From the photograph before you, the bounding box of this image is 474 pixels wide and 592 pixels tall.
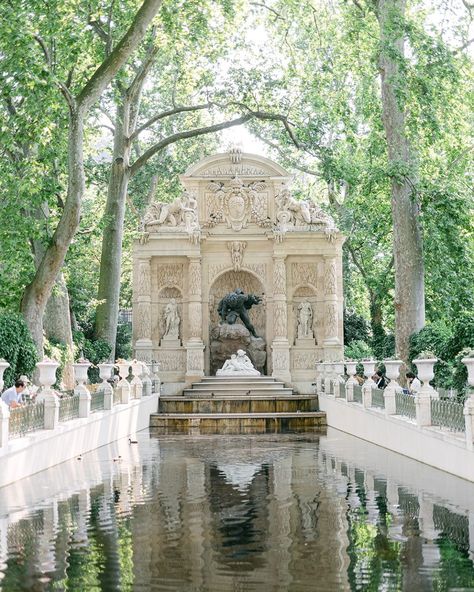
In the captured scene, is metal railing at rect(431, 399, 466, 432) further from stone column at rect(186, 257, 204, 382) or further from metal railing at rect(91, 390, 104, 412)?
stone column at rect(186, 257, 204, 382)

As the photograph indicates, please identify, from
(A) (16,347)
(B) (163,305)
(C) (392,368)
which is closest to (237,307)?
(B) (163,305)

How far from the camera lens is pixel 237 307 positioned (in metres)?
27.3

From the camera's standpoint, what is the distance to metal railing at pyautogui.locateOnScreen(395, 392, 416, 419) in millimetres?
14445

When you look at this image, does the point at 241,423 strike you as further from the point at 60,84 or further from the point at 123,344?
the point at 123,344

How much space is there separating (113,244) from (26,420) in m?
14.3

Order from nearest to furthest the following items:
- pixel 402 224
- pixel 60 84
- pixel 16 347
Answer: pixel 16 347 → pixel 60 84 → pixel 402 224

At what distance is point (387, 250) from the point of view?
105ft

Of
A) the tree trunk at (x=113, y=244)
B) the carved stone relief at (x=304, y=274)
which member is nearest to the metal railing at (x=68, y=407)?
the tree trunk at (x=113, y=244)

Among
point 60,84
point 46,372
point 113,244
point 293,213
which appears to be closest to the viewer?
point 46,372

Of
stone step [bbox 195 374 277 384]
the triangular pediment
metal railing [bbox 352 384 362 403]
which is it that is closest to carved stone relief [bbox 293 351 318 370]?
stone step [bbox 195 374 277 384]

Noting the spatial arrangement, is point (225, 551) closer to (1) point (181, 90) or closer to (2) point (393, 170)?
(2) point (393, 170)

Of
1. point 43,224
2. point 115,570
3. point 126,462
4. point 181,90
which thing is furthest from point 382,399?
point 181,90

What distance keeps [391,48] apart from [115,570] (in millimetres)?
17867

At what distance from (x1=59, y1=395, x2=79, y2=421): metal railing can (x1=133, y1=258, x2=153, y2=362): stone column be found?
11503 millimetres
